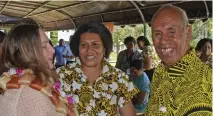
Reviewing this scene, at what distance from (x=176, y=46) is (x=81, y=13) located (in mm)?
8777

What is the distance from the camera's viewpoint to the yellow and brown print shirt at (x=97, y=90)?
92.6 inches

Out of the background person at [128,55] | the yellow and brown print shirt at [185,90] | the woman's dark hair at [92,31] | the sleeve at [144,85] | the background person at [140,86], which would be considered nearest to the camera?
the yellow and brown print shirt at [185,90]

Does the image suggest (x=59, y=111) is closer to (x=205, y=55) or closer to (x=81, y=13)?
(x=205, y=55)

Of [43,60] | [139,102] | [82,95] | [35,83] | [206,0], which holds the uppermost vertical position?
[206,0]

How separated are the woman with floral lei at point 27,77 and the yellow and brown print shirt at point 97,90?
571 millimetres

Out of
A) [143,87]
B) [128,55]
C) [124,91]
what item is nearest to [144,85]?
[143,87]

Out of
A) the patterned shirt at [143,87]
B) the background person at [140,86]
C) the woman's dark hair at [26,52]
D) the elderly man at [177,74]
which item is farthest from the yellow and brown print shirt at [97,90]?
the patterned shirt at [143,87]

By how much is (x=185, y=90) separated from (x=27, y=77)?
2.52 feet

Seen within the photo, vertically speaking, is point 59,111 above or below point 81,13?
below

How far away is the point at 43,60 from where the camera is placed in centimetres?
173

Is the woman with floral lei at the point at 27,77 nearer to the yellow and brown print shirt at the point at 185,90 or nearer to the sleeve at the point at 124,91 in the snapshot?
the yellow and brown print shirt at the point at 185,90

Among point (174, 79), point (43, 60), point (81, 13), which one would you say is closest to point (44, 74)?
point (43, 60)

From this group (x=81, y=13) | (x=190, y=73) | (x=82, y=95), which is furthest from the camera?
(x=81, y=13)

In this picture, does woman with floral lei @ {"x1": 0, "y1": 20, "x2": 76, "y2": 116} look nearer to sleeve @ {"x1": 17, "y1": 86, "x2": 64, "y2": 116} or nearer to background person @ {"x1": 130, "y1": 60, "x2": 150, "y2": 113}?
sleeve @ {"x1": 17, "y1": 86, "x2": 64, "y2": 116}
